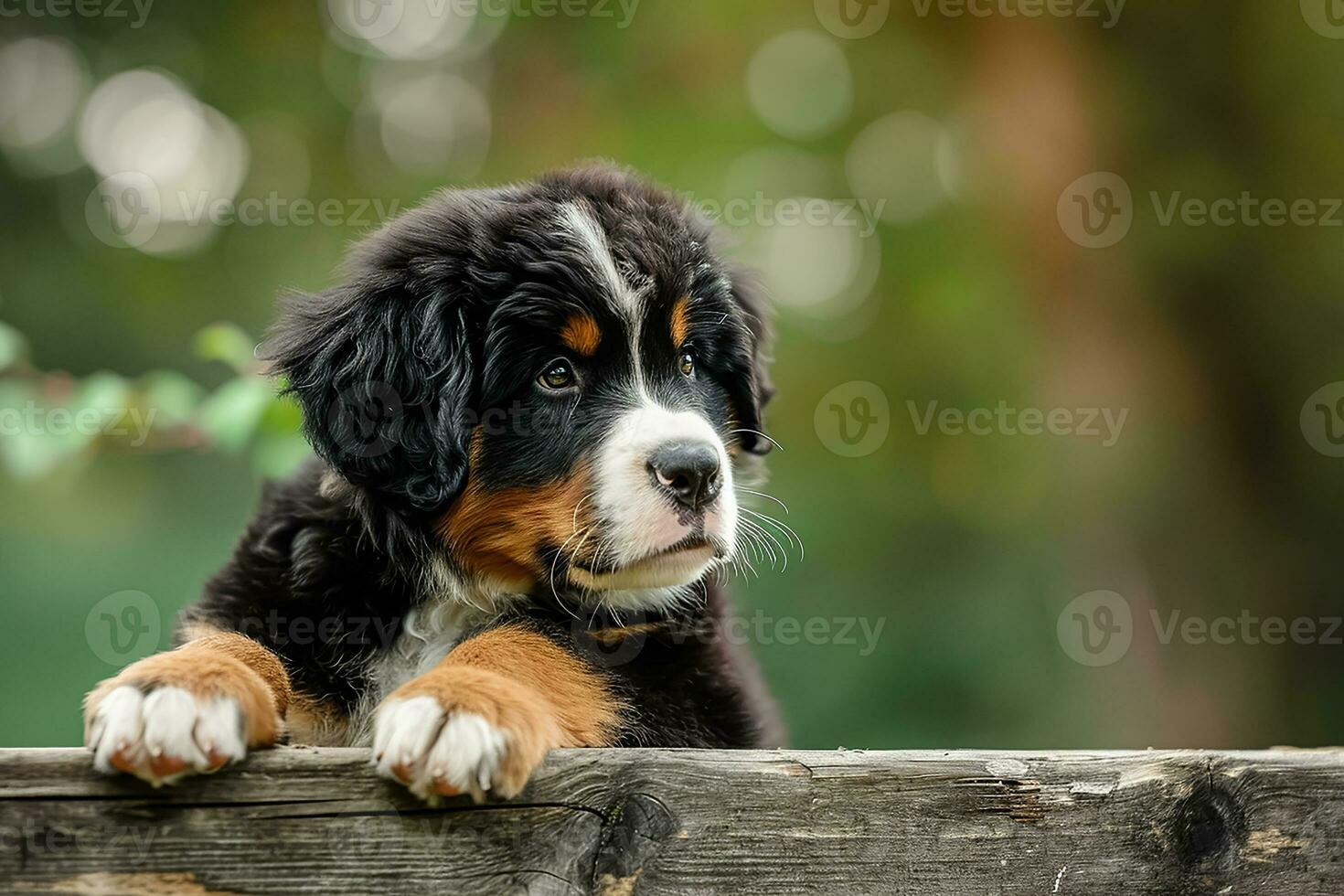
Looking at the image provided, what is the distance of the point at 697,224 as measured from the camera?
3.96m

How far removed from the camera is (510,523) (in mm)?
3381

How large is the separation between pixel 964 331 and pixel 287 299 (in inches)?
221

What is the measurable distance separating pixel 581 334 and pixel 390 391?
0.55 metres

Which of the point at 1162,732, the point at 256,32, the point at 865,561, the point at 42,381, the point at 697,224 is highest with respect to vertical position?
the point at 256,32

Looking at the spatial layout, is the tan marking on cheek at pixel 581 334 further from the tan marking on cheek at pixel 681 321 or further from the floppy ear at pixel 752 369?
the floppy ear at pixel 752 369

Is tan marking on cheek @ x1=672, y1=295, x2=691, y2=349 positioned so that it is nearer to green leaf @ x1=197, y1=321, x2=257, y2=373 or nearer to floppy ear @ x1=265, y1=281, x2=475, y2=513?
floppy ear @ x1=265, y1=281, x2=475, y2=513

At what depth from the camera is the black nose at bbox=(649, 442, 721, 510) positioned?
318cm

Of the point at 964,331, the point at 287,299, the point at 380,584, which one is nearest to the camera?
the point at 380,584

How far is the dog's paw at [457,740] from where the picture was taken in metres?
2.10

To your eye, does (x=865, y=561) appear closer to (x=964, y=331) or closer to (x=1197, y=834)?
(x=964, y=331)

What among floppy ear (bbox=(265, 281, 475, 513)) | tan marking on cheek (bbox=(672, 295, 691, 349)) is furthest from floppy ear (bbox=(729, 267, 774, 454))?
floppy ear (bbox=(265, 281, 475, 513))

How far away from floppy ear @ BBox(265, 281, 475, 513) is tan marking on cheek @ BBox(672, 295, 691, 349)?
642 millimetres

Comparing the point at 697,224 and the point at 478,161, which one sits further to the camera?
the point at 478,161

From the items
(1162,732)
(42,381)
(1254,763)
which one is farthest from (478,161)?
(1254,763)
